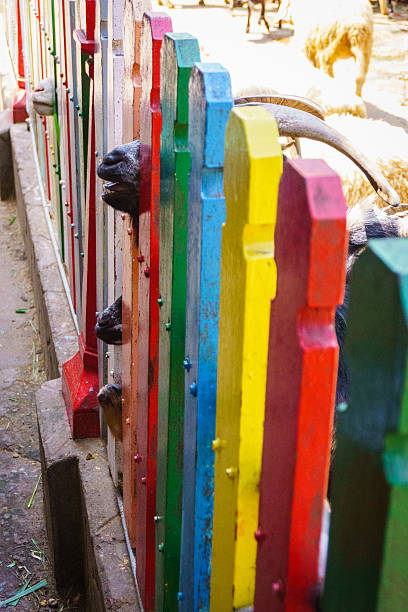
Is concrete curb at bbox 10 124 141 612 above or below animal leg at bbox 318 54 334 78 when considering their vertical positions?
below

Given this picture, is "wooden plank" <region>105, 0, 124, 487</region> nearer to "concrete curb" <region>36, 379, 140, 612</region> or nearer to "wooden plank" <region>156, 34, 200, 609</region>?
"concrete curb" <region>36, 379, 140, 612</region>

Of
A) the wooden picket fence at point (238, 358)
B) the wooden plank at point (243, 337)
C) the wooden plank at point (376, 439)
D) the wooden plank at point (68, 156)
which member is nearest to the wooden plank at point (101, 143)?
the wooden picket fence at point (238, 358)

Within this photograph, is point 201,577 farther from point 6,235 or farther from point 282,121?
point 6,235

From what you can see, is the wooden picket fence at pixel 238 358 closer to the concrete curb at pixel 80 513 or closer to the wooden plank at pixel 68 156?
the concrete curb at pixel 80 513

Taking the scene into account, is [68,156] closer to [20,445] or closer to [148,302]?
[20,445]

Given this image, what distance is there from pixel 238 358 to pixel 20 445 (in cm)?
301

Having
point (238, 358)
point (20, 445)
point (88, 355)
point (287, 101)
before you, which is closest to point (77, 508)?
point (88, 355)

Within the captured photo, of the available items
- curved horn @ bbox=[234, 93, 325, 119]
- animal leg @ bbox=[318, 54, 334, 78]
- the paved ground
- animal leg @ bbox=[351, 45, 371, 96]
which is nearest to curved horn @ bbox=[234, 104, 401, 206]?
curved horn @ bbox=[234, 93, 325, 119]

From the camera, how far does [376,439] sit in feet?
3.05

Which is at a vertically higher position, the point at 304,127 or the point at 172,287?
the point at 304,127

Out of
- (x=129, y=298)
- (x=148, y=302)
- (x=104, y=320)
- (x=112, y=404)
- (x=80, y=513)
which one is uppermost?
(x=148, y=302)

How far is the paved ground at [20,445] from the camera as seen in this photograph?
3.30 metres

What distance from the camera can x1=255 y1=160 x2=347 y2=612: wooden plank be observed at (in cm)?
103

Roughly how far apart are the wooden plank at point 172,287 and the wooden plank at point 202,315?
116 millimetres
